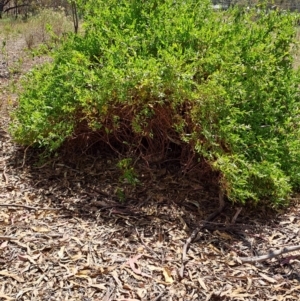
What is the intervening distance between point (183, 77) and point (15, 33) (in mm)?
8551

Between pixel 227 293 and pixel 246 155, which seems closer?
pixel 227 293

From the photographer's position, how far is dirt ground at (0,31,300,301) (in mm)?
2604

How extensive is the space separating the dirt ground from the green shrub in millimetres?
244

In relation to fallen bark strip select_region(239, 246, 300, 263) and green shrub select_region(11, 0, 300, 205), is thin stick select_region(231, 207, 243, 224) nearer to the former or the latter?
green shrub select_region(11, 0, 300, 205)

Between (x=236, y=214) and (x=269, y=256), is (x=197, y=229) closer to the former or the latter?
(x=236, y=214)

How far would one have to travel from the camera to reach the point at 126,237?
9.87 feet

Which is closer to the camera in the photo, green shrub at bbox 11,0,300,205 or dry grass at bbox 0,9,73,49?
green shrub at bbox 11,0,300,205

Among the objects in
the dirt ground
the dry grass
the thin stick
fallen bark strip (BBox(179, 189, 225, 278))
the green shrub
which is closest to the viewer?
the dirt ground

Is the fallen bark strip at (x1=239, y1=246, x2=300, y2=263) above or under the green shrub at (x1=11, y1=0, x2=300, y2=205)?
under

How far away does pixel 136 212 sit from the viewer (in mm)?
3246

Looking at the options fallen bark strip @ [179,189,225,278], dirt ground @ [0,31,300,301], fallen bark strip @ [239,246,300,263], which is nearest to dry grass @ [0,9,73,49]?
dirt ground @ [0,31,300,301]

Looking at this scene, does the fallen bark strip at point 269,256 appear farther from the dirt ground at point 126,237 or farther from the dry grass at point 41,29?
the dry grass at point 41,29

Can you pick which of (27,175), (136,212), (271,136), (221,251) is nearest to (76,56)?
(27,175)

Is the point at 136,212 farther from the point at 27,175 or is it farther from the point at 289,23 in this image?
the point at 289,23
